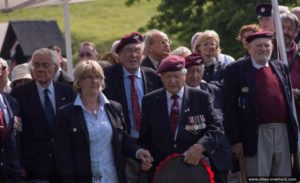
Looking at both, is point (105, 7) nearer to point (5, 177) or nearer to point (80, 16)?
point (80, 16)

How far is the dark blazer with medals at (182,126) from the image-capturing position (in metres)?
8.10

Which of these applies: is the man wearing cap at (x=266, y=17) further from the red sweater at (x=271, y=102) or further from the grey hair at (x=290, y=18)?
the red sweater at (x=271, y=102)

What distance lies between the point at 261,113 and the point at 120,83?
153cm

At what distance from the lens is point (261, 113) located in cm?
892

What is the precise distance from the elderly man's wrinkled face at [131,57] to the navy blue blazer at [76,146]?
3.51 ft

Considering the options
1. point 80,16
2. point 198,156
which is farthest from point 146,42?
point 80,16

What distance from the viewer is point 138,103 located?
9.04 m

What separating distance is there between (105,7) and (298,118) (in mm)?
40792

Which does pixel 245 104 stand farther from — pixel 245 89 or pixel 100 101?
pixel 100 101

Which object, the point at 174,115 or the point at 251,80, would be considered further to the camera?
the point at 251,80

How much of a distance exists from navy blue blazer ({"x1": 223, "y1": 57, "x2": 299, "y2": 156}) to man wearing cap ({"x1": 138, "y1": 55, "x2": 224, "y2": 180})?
2.82 ft

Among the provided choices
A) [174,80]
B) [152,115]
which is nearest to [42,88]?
[152,115]

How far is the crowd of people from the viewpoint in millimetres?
8078

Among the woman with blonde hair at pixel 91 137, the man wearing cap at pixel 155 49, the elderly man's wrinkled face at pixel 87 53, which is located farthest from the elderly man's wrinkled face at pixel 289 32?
the elderly man's wrinkled face at pixel 87 53
